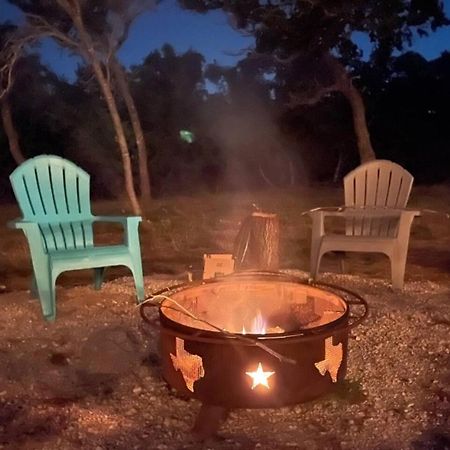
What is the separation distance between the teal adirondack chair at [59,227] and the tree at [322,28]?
5.30m

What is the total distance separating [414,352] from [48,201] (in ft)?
8.38

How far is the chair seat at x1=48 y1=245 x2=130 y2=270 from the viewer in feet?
13.0

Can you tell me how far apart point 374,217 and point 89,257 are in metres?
2.12

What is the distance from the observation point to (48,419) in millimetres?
2672

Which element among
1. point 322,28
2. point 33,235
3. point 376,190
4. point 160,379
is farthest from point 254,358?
point 322,28

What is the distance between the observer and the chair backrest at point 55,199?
4359 millimetres

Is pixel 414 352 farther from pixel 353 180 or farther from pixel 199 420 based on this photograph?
pixel 353 180

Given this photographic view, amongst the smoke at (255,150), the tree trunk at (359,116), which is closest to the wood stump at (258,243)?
the tree trunk at (359,116)

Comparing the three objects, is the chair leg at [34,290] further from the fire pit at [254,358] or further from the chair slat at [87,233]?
the fire pit at [254,358]

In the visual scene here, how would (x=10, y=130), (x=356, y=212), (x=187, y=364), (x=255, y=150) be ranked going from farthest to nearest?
(x=255, y=150)
(x=10, y=130)
(x=356, y=212)
(x=187, y=364)

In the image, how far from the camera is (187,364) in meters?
2.62

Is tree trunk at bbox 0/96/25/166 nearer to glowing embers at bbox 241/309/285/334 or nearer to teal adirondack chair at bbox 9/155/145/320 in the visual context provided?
teal adirondack chair at bbox 9/155/145/320

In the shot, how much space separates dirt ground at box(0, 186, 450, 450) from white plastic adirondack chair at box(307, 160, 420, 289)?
296 mm

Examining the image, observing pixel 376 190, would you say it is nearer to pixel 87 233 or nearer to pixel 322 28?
pixel 87 233
